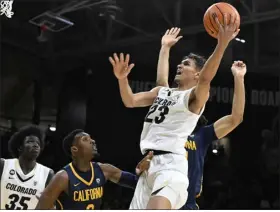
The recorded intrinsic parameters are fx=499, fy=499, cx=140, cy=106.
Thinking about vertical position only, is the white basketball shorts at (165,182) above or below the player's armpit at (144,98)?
below

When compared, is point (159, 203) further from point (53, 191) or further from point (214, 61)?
point (53, 191)

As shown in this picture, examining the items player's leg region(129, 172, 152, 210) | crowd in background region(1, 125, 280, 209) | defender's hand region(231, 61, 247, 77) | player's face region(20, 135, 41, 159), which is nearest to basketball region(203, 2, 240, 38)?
defender's hand region(231, 61, 247, 77)

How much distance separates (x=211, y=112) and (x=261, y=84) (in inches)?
43.0

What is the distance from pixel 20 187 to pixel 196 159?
1446 mm

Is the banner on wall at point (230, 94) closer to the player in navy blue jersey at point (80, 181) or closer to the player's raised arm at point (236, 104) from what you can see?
the player's raised arm at point (236, 104)

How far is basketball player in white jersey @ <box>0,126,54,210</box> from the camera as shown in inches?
152

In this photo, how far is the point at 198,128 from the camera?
377cm

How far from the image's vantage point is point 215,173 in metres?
8.26

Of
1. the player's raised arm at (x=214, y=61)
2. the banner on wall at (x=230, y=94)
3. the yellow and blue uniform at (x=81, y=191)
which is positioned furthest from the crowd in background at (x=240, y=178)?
the player's raised arm at (x=214, y=61)

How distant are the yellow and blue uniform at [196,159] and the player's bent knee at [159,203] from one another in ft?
2.25

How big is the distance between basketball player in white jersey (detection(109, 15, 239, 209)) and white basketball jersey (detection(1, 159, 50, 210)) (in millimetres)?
1372

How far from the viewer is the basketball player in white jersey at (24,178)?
3.87 metres

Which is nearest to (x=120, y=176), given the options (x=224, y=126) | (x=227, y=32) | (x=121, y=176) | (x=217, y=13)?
(x=121, y=176)

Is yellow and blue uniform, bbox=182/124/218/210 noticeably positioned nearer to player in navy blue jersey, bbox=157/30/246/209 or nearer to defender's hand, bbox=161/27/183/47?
player in navy blue jersey, bbox=157/30/246/209
